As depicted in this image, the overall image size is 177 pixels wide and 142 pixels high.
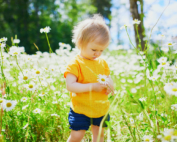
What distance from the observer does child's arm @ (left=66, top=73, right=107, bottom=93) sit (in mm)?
1142

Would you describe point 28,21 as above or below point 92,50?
above

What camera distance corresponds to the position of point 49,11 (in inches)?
745

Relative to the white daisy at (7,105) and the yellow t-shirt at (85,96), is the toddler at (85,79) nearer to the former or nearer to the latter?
the yellow t-shirt at (85,96)

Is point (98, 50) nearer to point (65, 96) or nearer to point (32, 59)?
point (65, 96)

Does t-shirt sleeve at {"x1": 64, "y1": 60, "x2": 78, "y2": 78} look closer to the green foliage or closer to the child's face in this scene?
the child's face

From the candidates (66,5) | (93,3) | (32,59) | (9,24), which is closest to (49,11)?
(66,5)

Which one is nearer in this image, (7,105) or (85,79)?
(7,105)

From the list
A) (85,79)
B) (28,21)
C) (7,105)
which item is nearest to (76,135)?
(85,79)

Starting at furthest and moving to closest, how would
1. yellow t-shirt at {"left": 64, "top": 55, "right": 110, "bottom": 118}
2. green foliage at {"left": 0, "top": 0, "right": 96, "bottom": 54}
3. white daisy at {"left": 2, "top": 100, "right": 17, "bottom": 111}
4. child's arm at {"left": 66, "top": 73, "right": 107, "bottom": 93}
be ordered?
1. green foliage at {"left": 0, "top": 0, "right": 96, "bottom": 54}
2. yellow t-shirt at {"left": 64, "top": 55, "right": 110, "bottom": 118}
3. child's arm at {"left": 66, "top": 73, "right": 107, "bottom": 93}
4. white daisy at {"left": 2, "top": 100, "right": 17, "bottom": 111}

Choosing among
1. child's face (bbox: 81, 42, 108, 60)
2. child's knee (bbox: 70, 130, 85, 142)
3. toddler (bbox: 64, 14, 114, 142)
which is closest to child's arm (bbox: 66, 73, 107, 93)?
toddler (bbox: 64, 14, 114, 142)

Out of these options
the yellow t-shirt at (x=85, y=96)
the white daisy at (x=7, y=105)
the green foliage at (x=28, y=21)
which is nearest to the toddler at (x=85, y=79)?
the yellow t-shirt at (x=85, y=96)

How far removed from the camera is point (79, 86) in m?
1.17

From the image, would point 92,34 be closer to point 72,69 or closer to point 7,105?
point 72,69

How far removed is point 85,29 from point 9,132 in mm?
1023
